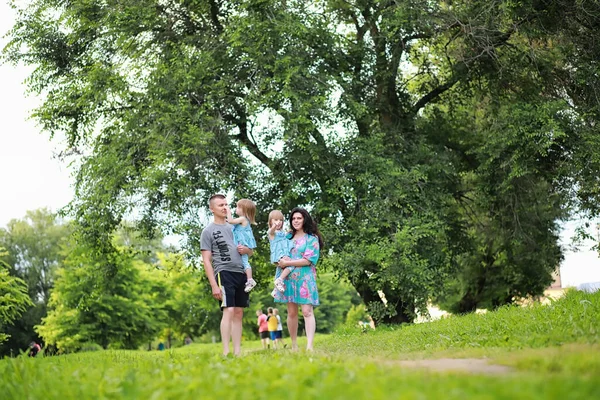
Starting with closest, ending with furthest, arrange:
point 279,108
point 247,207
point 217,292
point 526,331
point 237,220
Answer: point 217,292 → point 526,331 → point 237,220 → point 247,207 → point 279,108

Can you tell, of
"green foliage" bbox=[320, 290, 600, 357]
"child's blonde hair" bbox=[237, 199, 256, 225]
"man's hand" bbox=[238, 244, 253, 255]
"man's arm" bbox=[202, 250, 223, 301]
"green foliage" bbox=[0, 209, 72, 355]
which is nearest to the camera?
"green foliage" bbox=[320, 290, 600, 357]

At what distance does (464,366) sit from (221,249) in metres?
4.11

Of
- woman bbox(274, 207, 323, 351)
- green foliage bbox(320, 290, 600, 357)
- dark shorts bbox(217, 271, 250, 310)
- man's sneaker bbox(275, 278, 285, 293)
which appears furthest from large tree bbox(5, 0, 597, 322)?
dark shorts bbox(217, 271, 250, 310)

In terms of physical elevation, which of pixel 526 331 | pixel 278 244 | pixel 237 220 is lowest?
pixel 526 331

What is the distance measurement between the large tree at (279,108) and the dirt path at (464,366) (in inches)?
424

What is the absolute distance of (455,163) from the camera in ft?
74.9

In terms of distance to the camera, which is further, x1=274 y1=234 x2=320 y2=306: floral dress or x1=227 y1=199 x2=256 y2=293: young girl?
x1=274 y1=234 x2=320 y2=306: floral dress

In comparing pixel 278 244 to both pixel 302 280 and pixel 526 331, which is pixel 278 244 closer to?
pixel 302 280

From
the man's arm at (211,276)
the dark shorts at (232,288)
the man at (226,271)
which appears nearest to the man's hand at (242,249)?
the man at (226,271)

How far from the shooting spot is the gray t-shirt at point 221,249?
967cm

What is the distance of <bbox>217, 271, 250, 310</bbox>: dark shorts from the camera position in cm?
958

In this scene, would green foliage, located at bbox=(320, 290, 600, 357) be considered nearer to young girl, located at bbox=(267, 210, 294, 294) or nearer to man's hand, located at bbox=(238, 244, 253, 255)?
young girl, located at bbox=(267, 210, 294, 294)

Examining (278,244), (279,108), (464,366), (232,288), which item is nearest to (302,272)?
(278,244)

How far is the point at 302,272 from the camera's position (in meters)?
10.7
